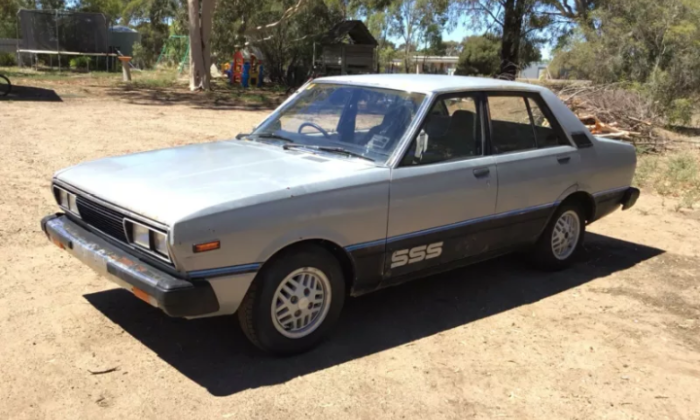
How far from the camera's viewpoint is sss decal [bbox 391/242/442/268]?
421cm

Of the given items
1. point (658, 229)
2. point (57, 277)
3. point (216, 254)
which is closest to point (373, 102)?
point (216, 254)

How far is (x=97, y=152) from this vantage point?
980cm

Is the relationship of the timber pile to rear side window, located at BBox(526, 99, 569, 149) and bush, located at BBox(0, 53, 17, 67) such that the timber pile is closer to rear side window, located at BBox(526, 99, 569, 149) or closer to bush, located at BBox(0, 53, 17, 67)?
rear side window, located at BBox(526, 99, 569, 149)

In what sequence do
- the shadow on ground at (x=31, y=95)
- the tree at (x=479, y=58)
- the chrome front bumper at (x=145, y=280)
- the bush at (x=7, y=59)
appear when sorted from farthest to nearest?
the tree at (x=479, y=58)
the bush at (x=7, y=59)
the shadow on ground at (x=31, y=95)
the chrome front bumper at (x=145, y=280)

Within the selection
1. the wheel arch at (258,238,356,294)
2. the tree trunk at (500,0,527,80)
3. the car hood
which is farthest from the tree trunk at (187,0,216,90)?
the wheel arch at (258,238,356,294)

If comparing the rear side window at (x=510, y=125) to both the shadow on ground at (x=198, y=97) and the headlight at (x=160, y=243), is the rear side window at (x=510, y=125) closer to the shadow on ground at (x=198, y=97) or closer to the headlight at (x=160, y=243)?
the headlight at (x=160, y=243)

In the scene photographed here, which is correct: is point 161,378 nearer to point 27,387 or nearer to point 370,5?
point 27,387

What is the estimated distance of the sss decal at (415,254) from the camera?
421 cm

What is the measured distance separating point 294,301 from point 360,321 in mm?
849

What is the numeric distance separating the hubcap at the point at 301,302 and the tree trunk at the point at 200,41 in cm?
2050

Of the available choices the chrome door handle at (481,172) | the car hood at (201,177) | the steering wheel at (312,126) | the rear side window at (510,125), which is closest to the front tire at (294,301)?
the car hood at (201,177)

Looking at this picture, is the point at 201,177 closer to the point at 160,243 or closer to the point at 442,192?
the point at 160,243

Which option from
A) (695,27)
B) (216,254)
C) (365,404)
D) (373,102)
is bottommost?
(365,404)

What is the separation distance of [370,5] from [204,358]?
2446cm
